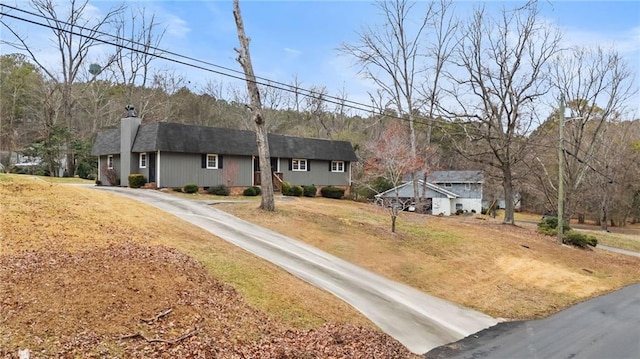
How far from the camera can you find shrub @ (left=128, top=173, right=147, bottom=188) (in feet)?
84.9

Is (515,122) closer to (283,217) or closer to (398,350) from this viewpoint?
(283,217)

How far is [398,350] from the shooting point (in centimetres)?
771

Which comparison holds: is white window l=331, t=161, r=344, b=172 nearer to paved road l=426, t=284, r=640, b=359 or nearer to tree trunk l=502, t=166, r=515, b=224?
tree trunk l=502, t=166, r=515, b=224

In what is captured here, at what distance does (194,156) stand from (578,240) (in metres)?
23.1

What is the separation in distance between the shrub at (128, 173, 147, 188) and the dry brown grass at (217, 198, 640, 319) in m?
9.20

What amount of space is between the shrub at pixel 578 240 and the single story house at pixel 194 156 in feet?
60.1

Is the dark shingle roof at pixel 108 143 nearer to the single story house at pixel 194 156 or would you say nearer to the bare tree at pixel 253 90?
the single story house at pixel 194 156

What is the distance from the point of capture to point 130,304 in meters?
6.71

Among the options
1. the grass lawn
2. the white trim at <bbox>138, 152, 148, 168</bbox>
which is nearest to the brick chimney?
the white trim at <bbox>138, 152, 148, 168</bbox>

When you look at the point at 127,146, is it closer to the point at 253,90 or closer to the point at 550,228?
the point at 253,90

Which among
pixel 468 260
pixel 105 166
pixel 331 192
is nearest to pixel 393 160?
pixel 331 192

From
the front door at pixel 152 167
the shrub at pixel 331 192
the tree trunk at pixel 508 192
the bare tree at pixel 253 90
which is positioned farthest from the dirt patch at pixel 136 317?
the shrub at pixel 331 192

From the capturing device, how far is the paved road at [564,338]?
8.24m

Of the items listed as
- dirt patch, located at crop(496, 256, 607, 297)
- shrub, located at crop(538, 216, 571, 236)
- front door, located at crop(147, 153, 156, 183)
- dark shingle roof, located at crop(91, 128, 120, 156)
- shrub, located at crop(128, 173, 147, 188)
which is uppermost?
dark shingle roof, located at crop(91, 128, 120, 156)
